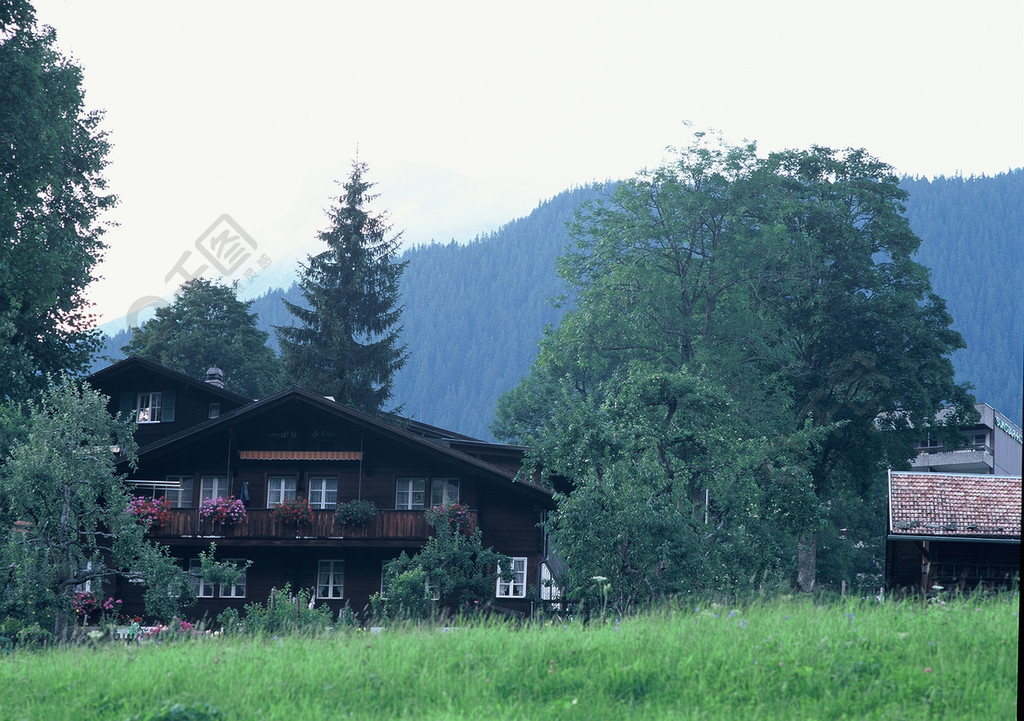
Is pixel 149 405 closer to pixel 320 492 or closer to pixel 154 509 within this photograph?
pixel 320 492

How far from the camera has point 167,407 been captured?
42219 mm

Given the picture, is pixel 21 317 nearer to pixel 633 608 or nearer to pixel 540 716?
pixel 633 608

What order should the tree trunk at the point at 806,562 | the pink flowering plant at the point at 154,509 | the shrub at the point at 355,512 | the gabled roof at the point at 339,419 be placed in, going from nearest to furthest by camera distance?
the pink flowering plant at the point at 154,509 → the shrub at the point at 355,512 → the gabled roof at the point at 339,419 → the tree trunk at the point at 806,562

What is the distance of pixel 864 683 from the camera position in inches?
454

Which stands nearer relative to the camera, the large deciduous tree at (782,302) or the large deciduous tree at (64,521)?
the large deciduous tree at (64,521)

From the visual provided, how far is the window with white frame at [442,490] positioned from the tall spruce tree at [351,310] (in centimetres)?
1513

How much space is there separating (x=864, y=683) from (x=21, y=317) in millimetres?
25694

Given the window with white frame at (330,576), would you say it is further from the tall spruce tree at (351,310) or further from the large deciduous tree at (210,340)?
the large deciduous tree at (210,340)

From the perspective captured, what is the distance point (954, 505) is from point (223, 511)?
21535 mm

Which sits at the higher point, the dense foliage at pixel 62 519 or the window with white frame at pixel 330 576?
the dense foliage at pixel 62 519

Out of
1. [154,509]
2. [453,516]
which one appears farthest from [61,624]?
[453,516]

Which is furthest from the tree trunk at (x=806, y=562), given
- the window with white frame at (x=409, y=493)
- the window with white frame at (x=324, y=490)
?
the window with white frame at (x=324, y=490)

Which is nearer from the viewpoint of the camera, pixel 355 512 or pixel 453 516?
pixel 453 516

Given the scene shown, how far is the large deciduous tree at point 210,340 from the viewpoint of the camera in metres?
62.3
